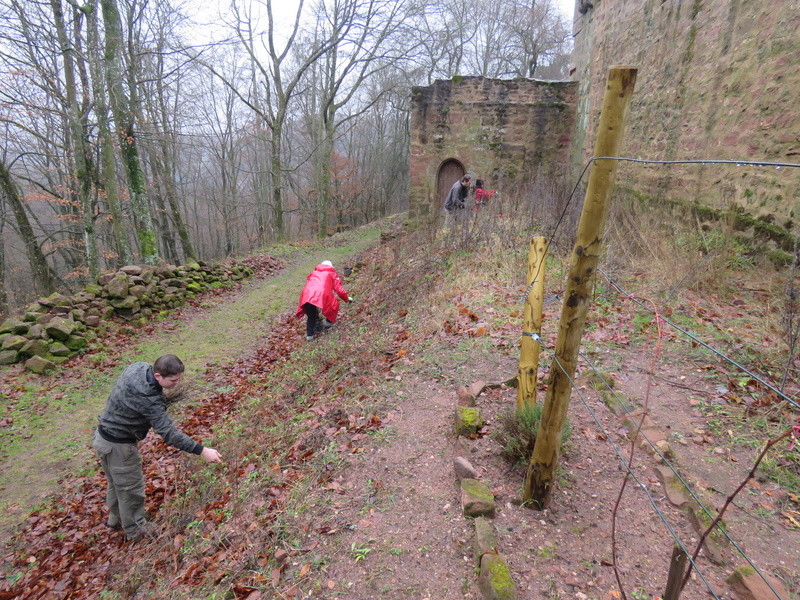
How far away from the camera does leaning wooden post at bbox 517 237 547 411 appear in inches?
120

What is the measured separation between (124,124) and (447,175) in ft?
27.9

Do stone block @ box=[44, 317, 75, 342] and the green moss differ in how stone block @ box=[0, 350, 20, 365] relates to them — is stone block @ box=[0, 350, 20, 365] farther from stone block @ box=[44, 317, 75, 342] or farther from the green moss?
the green moss

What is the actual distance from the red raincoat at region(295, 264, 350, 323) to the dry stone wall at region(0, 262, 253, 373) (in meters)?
3.61

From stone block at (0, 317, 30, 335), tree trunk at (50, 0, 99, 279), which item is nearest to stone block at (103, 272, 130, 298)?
stone block at (0, 317, 30, 335)

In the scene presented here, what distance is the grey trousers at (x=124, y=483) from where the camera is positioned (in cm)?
351

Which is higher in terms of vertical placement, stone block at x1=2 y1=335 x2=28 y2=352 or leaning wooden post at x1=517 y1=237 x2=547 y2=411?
leaning wooden post at x1=517 y1=237 x2=547 y2=411

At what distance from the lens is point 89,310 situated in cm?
755

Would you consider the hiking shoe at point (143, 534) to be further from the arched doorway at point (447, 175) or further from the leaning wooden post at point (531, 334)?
the arched doorway at point (447, 175)

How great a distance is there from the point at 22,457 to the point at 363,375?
3870 mm

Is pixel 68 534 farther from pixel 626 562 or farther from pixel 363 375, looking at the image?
pixel 626 562

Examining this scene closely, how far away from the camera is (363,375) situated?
496cm

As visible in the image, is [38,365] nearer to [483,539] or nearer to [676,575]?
[483,539]

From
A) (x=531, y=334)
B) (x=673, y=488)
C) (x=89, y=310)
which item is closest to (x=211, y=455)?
(x=531, y=334)

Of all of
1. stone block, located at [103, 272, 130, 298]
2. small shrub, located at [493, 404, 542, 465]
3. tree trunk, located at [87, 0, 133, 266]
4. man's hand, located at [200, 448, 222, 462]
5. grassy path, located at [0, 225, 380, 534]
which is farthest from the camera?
tree trunk, located at [87, 0, 133, 266]
